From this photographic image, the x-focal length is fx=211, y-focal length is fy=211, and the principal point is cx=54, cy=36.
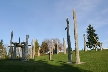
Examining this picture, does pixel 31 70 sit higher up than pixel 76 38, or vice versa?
pixel 76 38

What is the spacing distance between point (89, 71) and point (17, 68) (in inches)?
267

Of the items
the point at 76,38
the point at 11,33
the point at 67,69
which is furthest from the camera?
the point at 11,33

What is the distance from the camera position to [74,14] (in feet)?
83.8

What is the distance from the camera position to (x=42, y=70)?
1906 cm

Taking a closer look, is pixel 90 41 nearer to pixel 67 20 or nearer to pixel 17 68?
pixel 67 20

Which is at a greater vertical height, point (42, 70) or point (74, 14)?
point (74, 14)

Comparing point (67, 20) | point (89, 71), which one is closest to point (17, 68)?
point (89, 71)

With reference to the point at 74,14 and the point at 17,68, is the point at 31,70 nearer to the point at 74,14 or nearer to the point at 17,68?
the point at 17,68

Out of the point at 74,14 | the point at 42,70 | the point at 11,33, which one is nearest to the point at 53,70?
the point at 42,70

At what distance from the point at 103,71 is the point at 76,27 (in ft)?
26.1

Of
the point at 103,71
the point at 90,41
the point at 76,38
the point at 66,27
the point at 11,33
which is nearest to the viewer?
the point at 103,71

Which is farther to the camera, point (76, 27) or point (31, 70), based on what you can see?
point (76, 27)

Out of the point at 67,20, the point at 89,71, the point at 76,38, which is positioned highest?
the point at 67,20

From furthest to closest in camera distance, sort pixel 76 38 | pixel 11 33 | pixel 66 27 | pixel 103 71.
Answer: pixel 11 33 < pixel 66 27 < pixel 76 38 < pixel 103 71
